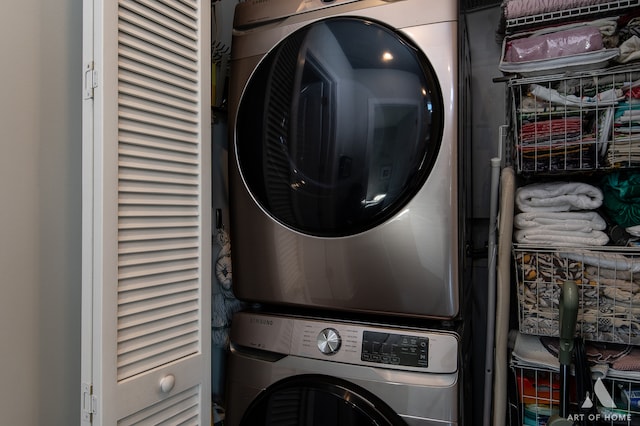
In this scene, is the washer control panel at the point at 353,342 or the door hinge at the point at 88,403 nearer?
the door hinge at the point at 88,403

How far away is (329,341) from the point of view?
1.16 m

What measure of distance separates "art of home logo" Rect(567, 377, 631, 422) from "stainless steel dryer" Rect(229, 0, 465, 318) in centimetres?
45

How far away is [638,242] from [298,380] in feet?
3.50

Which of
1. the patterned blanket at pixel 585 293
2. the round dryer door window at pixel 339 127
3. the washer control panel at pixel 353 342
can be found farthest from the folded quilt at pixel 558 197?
the washer control panel at pixel 353 342

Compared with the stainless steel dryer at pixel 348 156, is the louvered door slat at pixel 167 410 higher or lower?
lower

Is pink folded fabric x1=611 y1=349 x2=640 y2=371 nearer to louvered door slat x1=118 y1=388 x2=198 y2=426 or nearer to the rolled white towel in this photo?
the rolled white towel

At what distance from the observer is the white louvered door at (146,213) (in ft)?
3.00

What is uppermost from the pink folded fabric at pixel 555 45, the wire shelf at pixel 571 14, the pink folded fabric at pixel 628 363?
the wire shelf at pixel 571 14

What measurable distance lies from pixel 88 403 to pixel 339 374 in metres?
0.62

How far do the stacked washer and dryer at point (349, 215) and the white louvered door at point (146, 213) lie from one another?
0.18m

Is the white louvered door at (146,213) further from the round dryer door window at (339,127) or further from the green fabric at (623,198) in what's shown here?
the green fabric at (623,198)

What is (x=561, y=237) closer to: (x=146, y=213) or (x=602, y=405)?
(x=602, y=405)

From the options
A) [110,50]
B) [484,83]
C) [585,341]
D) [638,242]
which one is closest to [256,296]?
[110,50]

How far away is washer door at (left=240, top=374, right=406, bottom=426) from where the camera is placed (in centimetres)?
106
